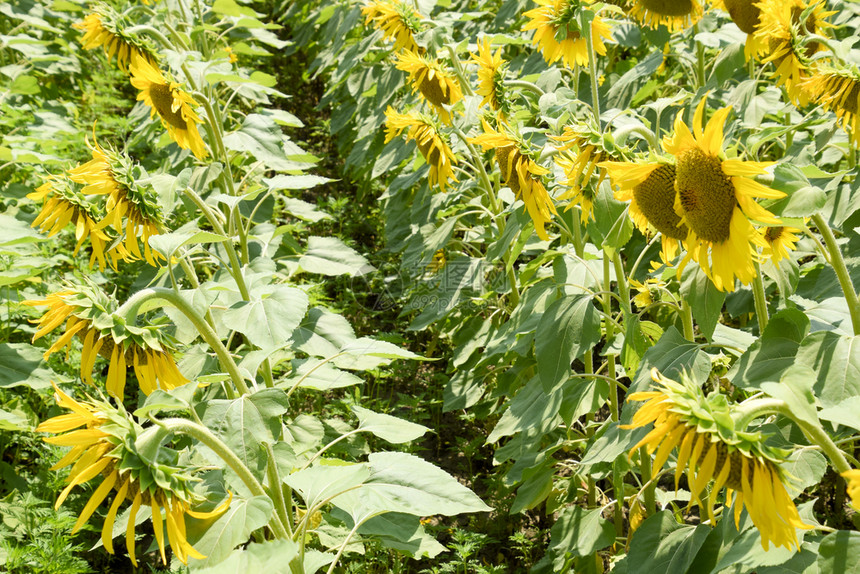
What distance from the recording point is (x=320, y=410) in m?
3.06

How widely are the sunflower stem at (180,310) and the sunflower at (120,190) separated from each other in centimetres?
32

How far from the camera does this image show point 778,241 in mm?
1411

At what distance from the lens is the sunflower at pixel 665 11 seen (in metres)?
2.53

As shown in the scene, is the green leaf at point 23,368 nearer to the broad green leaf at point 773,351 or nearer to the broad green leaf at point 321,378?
the broad green leaf at point 321,378

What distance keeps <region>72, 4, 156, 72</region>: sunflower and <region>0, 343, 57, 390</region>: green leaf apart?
100 cm

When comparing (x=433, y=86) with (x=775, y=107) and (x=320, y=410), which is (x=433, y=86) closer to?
(x=775, y=107)

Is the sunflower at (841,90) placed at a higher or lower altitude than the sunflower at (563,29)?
lower

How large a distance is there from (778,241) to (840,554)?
23.7 inches

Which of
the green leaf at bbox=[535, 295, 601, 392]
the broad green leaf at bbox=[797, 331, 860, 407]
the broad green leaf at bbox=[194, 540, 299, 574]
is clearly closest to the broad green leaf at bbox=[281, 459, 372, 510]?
the broad green leaf at bbox=[194, 540, 299, 574]

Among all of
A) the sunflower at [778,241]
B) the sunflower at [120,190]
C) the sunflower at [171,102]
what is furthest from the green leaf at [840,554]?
the sunflower at [171,102]

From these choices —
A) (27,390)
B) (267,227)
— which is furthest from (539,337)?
(27,390)

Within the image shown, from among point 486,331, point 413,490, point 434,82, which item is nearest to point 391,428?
point 413,490

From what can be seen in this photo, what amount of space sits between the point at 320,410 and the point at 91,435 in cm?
202

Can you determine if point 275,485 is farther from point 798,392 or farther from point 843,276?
point 843,276
